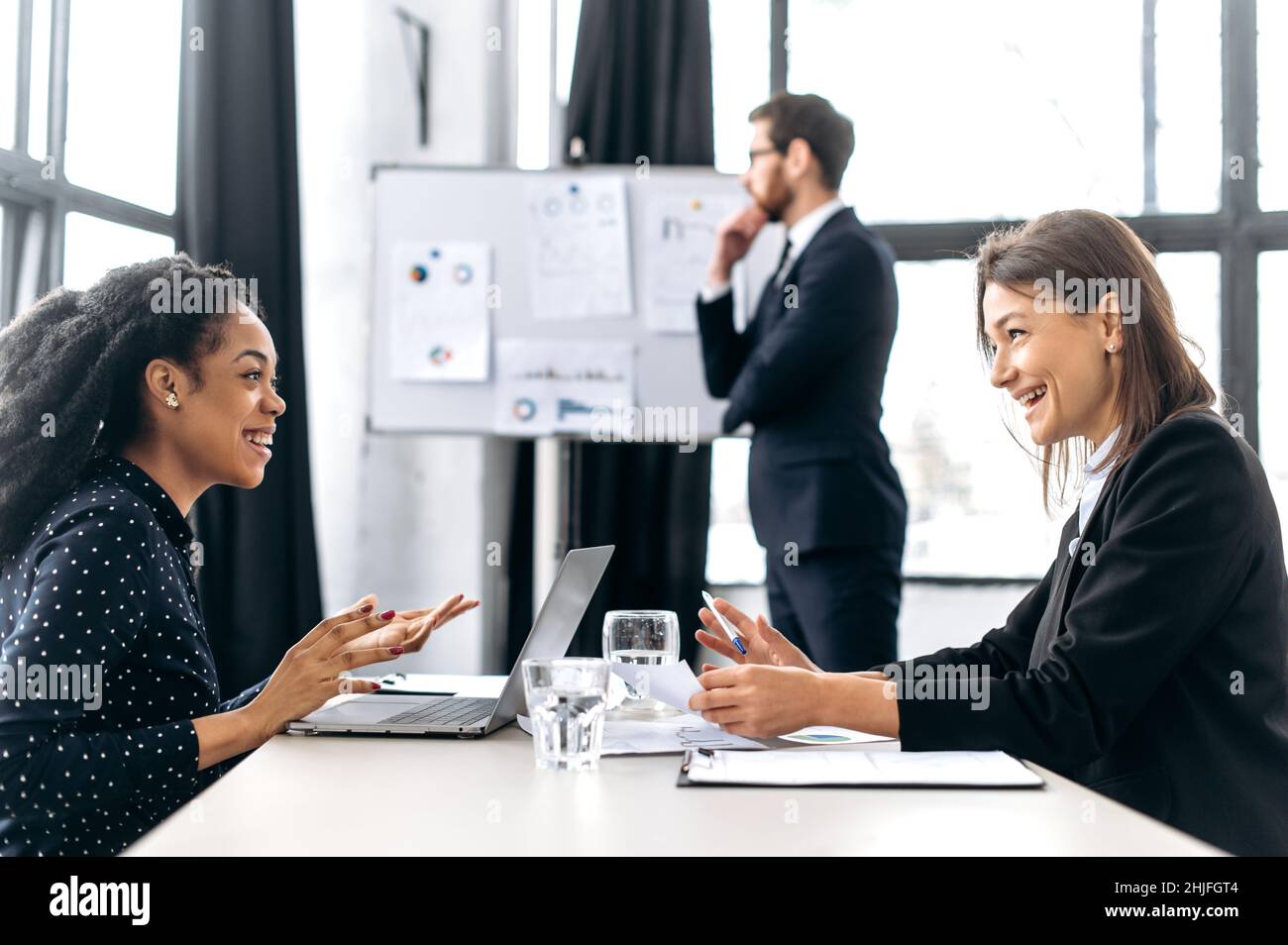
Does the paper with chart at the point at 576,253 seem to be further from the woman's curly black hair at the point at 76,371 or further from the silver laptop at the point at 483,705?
the silver laptop at the point at 483,705

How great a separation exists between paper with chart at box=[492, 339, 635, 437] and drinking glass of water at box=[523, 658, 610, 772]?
6.81 feet

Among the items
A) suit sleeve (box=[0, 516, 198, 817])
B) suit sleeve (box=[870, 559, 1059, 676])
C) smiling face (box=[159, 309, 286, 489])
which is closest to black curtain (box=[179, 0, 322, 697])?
smiling face (box=[159, 309, 286, 489])

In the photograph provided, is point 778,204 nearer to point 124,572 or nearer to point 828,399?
point 828,399

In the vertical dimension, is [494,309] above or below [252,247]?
below

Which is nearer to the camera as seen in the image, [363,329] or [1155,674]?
[1155,674]

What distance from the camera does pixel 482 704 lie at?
134cm

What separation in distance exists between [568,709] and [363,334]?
7.96 feet

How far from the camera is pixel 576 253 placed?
10.1 ft

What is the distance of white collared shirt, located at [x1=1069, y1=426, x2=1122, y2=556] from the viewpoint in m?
1.28

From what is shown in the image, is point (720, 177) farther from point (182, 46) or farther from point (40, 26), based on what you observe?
point (40, 26)

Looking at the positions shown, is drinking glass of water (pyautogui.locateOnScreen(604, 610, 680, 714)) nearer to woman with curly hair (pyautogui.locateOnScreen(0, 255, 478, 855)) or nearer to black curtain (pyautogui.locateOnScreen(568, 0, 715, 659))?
woman with curly hair (pyautogui.locateOnScreen(0, 255, 478, 855))

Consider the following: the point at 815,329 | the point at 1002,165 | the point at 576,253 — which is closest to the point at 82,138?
the point at 576,253

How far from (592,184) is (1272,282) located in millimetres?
2051
